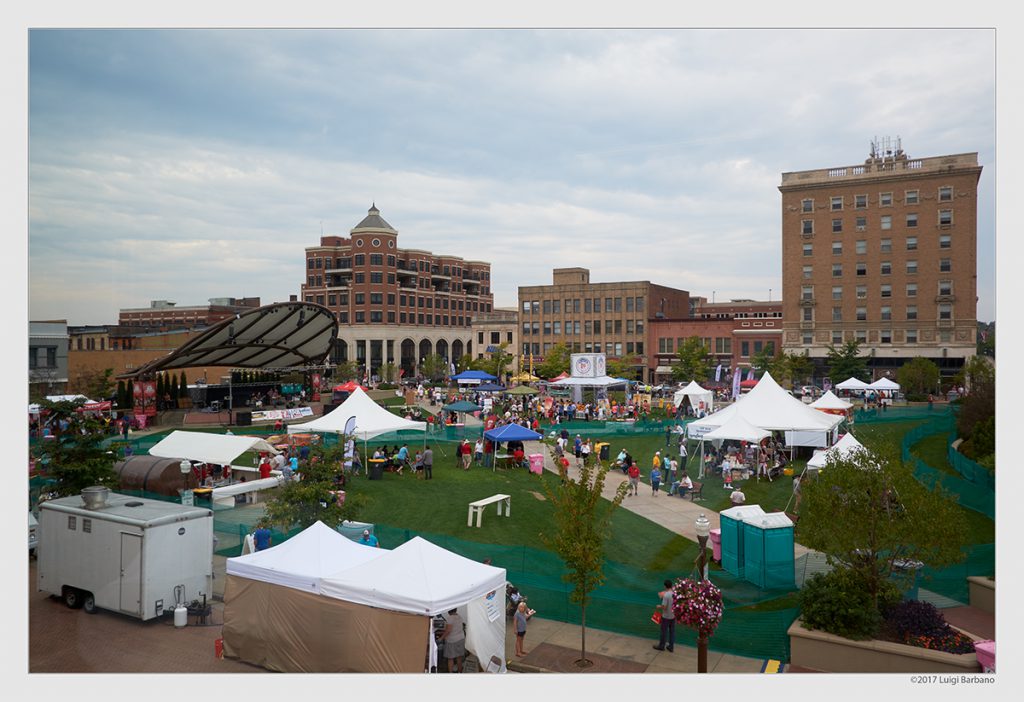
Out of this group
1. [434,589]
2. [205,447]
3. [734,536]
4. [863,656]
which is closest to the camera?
[434,589]

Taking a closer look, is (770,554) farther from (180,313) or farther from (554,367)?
(180,313)

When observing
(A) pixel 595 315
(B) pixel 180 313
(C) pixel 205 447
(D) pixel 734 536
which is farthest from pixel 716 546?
(B) pixel 180 313

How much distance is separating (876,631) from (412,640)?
7.21m

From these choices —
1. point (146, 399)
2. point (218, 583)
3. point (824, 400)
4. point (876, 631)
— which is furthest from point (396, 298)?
point (876, 631)

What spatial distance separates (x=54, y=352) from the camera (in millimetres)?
39281

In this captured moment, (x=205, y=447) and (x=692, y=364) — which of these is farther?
(x=692, y=364)

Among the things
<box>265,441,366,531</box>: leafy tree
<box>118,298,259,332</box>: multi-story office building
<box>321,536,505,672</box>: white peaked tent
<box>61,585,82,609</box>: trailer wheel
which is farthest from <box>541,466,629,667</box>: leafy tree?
<box>118,298,259,332</box>: multi-story office building

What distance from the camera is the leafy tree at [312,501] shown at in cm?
1611

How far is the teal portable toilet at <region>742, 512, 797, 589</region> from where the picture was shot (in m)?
15.5

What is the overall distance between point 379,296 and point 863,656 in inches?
3618

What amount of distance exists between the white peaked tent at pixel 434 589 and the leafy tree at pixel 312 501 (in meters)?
4.89

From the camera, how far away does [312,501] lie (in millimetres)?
16219

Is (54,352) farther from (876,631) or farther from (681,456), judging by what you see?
(876,631)

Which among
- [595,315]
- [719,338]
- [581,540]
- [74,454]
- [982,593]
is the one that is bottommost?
[982,593]
